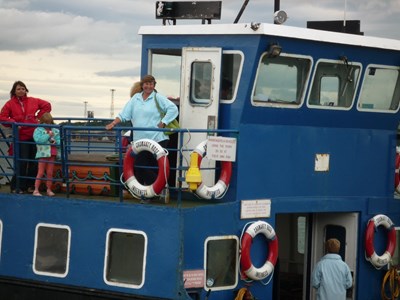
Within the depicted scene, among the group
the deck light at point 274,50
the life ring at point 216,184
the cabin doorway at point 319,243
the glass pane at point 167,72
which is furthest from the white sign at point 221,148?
the cabin doorway at point 319,243

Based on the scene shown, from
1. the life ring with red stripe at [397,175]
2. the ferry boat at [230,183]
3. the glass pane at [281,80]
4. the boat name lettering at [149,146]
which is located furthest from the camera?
the life ring with red stripe at [397,175]

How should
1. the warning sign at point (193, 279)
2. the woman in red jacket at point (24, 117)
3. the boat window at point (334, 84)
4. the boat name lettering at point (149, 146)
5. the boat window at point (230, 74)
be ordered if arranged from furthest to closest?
the woman in red jacket at point (24, 117)
the boat window at point (334, 84)
the boat window at point (230, 74)
the boat name lettering at point (149, 146)
the warning sign at point (193, 279)

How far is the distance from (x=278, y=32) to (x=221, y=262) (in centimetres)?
308

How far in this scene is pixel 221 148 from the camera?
12.1m

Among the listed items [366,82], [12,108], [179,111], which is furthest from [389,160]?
[12,108]

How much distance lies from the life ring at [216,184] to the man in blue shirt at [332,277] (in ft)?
5.96

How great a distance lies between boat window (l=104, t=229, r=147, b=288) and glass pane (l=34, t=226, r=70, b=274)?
2.58 feet

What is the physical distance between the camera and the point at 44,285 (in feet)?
43.2

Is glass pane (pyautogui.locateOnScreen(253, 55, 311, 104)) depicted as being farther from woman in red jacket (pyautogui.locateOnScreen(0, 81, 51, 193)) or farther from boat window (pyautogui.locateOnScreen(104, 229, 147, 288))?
woman in red jacket (pyautogui.locateOnScreen(0, 81, 51, 193))

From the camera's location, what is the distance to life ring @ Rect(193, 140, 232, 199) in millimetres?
12102

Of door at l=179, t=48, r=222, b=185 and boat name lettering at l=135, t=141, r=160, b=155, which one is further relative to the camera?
door at l=179, t=48, r=222, b=185

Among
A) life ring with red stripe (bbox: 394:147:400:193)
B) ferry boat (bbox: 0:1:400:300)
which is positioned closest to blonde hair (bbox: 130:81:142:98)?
ferry boat (bbox: 0:1:400:300)

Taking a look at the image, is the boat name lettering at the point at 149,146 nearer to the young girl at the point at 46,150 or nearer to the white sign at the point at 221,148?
the white sign at the point at 221,148

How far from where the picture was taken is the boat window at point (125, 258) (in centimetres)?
A: 1224
